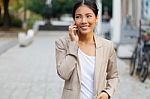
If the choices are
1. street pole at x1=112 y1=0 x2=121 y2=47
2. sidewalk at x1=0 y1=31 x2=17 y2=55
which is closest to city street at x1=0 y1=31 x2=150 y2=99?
street pole at x1=112 y1=0 x2=121 y2=47

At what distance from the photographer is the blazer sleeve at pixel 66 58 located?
3055 millimetres

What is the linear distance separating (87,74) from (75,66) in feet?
0.40

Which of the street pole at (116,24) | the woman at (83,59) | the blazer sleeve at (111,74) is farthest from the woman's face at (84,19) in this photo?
the street pole at (116,24)

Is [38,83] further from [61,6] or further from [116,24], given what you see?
[61,6]

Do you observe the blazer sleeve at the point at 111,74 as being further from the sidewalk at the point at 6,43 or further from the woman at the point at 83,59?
the sidewalk at the point at 6,43

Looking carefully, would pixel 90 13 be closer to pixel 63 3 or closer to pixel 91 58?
pixel 91 58

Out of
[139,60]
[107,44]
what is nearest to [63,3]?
[139,60]

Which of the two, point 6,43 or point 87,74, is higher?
point 87,74

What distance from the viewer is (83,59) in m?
3.13

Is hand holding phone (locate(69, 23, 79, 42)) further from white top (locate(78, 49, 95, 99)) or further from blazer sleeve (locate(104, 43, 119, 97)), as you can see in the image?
blazer sleeve (locate(104, 43, 119, 97))

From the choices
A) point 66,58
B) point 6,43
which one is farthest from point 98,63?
point 6,43

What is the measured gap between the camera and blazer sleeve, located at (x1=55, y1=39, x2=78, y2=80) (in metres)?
3.05

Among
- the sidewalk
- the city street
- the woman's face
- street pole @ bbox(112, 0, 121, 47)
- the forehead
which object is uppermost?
the forehead

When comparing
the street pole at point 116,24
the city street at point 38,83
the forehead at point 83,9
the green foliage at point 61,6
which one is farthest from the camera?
the green foliage at point 61,6
